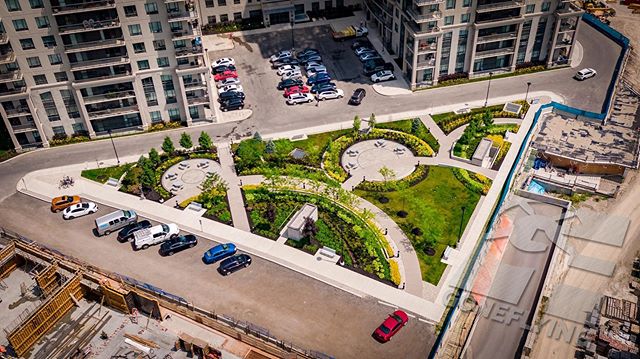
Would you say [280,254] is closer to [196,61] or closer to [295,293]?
[295,293]

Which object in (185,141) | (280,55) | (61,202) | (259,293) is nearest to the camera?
(259,293)

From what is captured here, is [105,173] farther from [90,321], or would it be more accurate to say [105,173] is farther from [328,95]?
[90,321]

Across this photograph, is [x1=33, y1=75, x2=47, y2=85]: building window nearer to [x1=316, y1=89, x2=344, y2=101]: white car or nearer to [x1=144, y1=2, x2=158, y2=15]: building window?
[x1=144, y1=2, x2=158, y2=15]: building window

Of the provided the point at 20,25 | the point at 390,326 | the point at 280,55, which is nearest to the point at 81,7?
the point at 20,25

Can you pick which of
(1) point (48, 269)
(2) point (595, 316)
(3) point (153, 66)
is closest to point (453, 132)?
(2) point (595, 316)

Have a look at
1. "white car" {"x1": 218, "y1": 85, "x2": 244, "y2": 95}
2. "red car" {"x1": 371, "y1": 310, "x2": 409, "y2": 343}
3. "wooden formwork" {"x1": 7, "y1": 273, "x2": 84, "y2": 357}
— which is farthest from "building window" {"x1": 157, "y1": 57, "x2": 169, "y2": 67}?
"wooden formwork" {"x1": 7, "y1": 273, "x2": 84, "y2": 357}

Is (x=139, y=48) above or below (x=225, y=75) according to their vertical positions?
above

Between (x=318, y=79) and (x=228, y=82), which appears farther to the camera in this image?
(x=228, y=82)

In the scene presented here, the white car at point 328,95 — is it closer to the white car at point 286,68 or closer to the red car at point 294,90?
the red car at point 294,90
